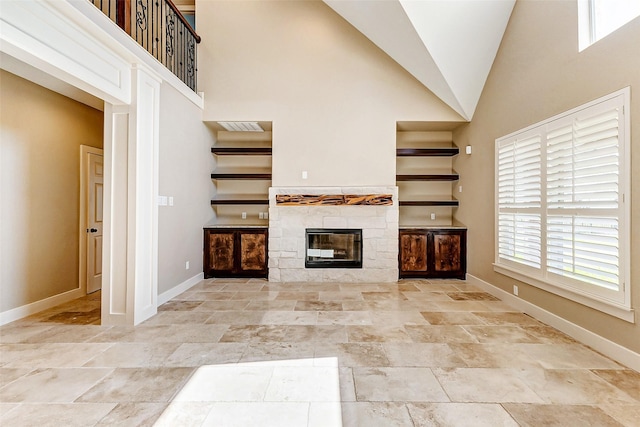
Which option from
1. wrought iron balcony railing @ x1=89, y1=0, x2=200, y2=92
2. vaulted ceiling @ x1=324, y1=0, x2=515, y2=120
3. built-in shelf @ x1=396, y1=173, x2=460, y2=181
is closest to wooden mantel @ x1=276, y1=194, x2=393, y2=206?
built-in shelf @ x1=396, y1=173, x2=460, y2=181

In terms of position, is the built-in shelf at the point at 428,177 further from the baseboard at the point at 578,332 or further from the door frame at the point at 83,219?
the door frame at the point at 83,219

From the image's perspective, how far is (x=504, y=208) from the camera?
12.8ft

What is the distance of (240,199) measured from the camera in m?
5.59

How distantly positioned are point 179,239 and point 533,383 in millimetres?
4226

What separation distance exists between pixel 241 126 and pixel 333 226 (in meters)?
2.46

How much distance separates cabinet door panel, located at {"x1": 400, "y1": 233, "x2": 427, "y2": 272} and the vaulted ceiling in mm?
2262

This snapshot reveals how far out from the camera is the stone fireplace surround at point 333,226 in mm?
5020

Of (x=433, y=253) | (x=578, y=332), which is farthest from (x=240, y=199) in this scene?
(x=578, y=332)

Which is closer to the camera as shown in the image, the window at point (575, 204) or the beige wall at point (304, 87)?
the window at point (575, 204)

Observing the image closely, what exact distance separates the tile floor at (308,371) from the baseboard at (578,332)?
8 cm

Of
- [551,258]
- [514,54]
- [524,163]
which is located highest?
[514,54]

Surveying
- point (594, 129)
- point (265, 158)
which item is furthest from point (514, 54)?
point (265, 158)

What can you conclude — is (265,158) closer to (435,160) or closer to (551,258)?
(435,160)

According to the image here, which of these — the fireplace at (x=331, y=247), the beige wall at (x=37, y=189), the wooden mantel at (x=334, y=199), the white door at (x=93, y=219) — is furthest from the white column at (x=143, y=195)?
the fireplace at (x=331, y=247)
